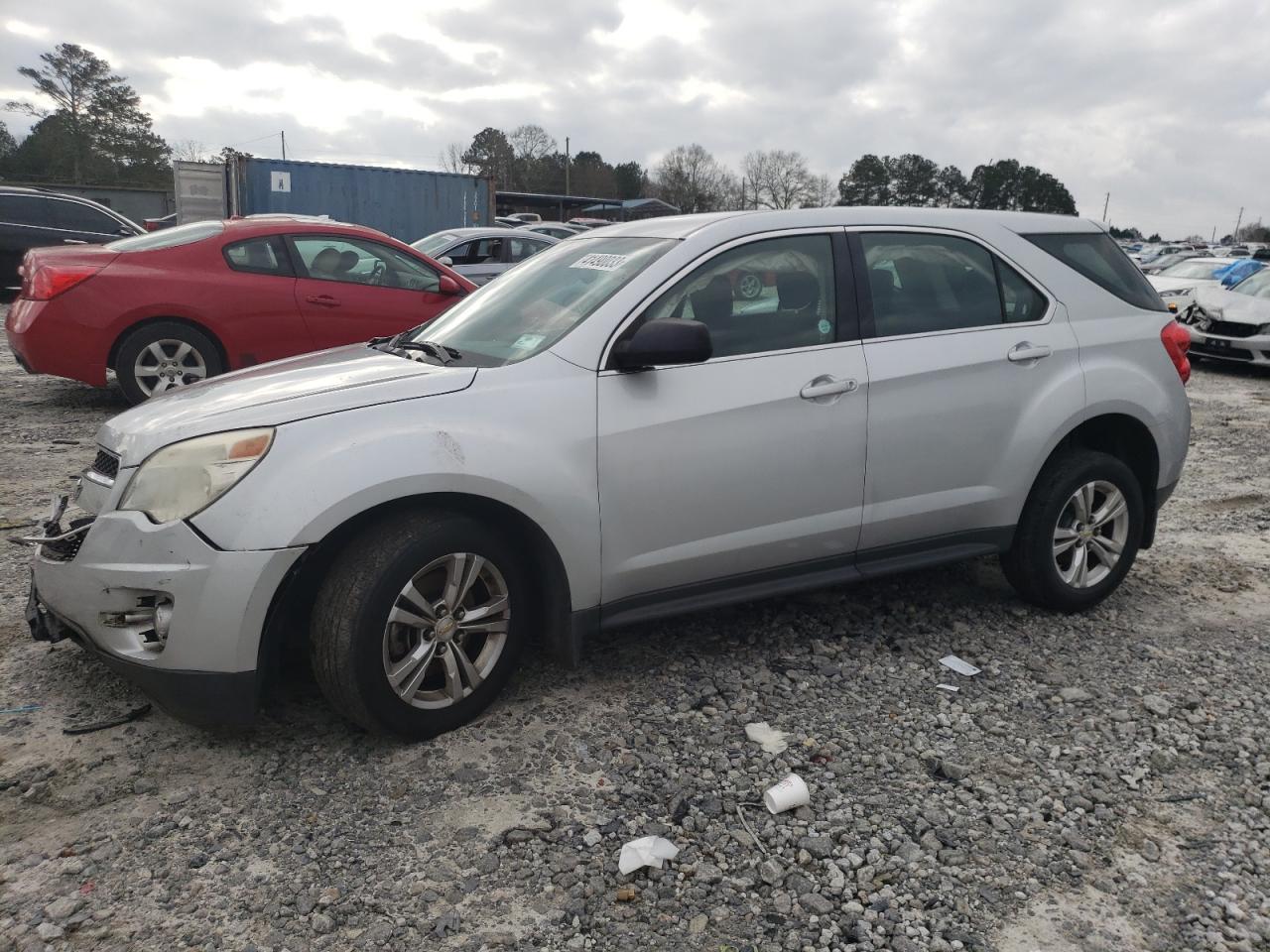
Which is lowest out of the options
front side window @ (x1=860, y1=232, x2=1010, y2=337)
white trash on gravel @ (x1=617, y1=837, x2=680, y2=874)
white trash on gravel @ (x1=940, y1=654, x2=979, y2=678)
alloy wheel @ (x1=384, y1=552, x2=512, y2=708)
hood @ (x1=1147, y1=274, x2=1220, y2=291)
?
white trash on gravel @ (x1=617, y1=837, x2=680, y2=874)

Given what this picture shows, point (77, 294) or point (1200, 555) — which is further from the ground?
point (77, 294)

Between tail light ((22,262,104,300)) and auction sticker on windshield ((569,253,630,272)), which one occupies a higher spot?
tail light ((22,262,104,300))

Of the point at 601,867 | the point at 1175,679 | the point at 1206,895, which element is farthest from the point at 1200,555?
the point at 601,867

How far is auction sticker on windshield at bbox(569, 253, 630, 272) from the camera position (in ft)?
Result: 12.3

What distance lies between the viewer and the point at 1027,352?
13.4 feet

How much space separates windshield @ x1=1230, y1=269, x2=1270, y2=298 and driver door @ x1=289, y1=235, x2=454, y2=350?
1076 centimetres

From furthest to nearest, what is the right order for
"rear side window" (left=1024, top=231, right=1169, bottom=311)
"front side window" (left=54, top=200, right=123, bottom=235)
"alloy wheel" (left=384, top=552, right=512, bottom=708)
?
"front side window" (left=54, top=200, right=123, bottom=235) → "rear side window" (left=1024, top=231, right=1169, bottom=311) → "alloy wheel" (left=384, top=552, right=512, bottom=708)

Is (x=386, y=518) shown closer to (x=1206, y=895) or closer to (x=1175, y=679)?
(x=1206, y=895)

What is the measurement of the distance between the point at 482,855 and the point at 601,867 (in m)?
0.33

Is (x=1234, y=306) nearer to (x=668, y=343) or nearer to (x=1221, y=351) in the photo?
(x=1221, y=351)

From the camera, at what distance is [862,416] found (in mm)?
3732

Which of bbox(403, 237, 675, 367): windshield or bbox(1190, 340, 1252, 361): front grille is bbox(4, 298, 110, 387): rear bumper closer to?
bbox(403, 237, 675, 367): windshield

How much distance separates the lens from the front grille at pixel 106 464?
10.5 ft

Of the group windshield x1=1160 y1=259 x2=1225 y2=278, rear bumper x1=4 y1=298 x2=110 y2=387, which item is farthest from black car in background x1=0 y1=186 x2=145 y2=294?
windshield x1=1160 y1=259 x2=1225 y2=278
